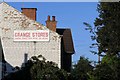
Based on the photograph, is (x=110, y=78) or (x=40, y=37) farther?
(x=40, y=37)

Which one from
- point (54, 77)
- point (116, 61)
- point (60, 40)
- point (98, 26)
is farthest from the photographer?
point (60, 40)

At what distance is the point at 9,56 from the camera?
50438mm

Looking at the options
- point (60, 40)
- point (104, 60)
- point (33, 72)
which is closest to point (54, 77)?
point (33, 72)

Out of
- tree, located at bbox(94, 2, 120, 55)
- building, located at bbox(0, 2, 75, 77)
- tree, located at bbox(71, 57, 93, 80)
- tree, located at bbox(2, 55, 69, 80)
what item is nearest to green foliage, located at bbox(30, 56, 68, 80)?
tree, located at bbox(2, 55, 69, 80)

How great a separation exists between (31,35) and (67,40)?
10.9 m

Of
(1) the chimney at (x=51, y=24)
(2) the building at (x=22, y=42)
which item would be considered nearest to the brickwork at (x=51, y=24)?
(1) the chimney at (x=51, y=24)

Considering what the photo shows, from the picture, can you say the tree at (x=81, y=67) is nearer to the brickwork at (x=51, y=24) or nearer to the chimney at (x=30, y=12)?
the brickwork at (x=51, y=24)

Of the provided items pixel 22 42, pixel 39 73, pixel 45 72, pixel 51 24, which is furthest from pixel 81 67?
pixel 39 73

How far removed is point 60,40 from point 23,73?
44.2 ft

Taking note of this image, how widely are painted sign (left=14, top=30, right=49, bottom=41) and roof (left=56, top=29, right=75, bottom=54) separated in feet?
23.5

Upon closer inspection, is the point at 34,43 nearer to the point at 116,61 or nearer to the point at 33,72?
the point at 33,72

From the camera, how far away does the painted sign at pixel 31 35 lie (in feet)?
161

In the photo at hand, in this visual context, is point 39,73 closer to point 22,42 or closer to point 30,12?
point 22,42

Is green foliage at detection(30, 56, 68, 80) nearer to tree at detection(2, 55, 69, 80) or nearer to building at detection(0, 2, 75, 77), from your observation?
tree at detection(2, 55, 69, 80)
